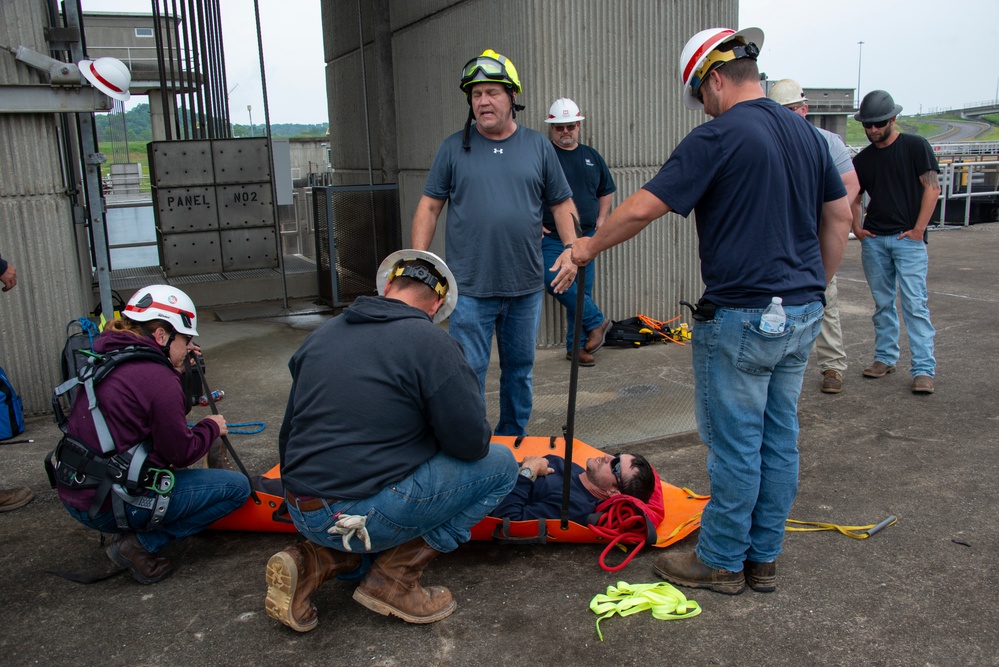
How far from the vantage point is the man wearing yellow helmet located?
4348mm

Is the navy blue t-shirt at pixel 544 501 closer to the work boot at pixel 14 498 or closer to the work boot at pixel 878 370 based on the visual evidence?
the work boot at pixel 14 498

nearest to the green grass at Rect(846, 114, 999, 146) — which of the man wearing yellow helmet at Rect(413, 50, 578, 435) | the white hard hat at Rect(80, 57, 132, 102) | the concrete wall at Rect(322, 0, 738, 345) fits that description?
the concrete wall at Rect(322, 0, 738, 345)

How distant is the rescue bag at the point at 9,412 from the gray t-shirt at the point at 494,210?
2.91 m

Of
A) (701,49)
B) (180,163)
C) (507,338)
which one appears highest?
(701,49)

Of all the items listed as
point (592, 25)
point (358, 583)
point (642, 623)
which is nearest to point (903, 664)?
point (642, 623)

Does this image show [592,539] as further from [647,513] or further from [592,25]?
[592,25]

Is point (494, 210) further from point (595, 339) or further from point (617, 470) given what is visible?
point (595, 339)

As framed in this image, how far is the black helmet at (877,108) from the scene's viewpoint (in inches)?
223

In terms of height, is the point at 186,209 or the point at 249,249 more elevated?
the point at 186,209

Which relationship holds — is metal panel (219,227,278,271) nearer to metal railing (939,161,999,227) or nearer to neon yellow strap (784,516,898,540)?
neon yellow strap (784,516,898,540)

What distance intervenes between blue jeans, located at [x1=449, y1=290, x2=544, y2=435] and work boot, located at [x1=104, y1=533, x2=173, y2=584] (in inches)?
70.0

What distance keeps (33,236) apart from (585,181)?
385cm

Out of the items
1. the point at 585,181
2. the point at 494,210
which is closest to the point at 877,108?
the point at 585,181

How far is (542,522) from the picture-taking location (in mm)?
3510
